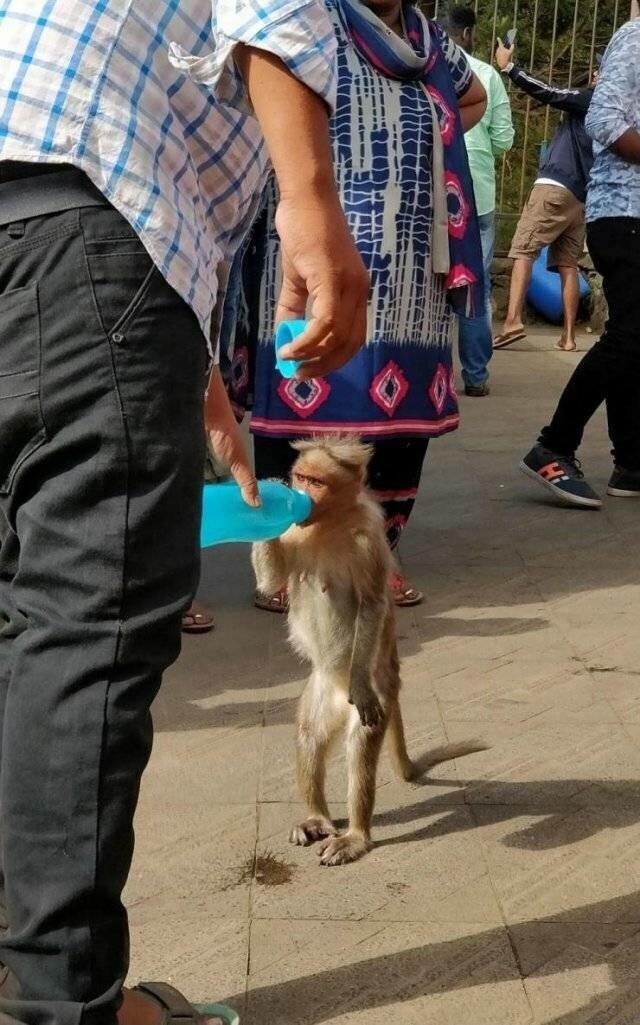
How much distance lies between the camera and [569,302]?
1102 cm

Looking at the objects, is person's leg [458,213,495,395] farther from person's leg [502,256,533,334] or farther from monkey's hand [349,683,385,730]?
monkey's hand [349,683,385,730]

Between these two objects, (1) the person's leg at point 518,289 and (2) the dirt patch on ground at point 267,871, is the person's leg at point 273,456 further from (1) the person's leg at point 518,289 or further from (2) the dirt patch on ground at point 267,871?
(1) the person's leg at point 518,289

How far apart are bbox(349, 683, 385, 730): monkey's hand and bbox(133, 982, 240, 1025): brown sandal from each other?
1.07 meters

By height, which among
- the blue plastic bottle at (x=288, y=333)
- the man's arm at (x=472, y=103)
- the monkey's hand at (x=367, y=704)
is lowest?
the monkey's hand at (x=367, y=704)

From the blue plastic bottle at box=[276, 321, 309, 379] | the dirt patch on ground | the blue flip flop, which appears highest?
the blue plastic bottle at box=[276, 321, 309, 379]

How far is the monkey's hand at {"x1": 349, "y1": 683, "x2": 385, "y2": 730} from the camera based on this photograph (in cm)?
342

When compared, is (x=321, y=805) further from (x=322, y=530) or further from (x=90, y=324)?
(x=90, y=324)

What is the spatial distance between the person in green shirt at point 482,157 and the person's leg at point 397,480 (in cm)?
412

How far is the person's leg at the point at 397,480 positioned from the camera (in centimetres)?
499

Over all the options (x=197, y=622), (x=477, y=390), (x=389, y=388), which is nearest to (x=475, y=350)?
(x=477, y=390)

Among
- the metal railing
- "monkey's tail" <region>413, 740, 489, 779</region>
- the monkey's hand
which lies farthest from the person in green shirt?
the monkey's hand

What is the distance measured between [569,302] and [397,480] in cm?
638

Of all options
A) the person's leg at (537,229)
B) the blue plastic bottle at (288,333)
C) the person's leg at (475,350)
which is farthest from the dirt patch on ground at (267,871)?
the person's leg at (537,229)

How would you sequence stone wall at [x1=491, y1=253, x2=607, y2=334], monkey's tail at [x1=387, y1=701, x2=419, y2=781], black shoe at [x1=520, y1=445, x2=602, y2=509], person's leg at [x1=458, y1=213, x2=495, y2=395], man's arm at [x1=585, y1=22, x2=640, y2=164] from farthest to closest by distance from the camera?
stone wall at [x1=491, y1=253, x2=607, y2=334] → person's leg at [x1=458, y1=213, x2=495, y2=395] → black shoe at [x1=520, y1=445, x2=602, y2=509] → man's arm at [x1=585, y1=22, x2=640, y2=164] → monkey's tail at [x1=387, y1=701, x2=419, y2=781]
